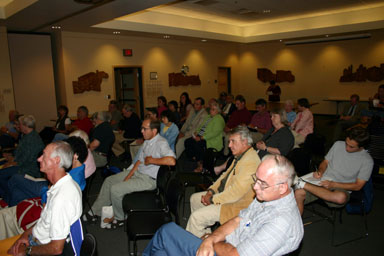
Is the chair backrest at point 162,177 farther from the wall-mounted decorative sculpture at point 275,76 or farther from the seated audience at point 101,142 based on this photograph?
the wall-mounted decorative sculpture at point 275,76

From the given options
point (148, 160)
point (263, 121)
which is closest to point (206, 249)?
point (148, 160)

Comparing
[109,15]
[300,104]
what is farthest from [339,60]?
[109,15]

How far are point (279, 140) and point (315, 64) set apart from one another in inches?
388

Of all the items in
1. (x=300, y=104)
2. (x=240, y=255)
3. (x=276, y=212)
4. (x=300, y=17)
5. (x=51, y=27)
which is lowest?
(x=240, y=255)

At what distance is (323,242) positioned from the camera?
3238 mm

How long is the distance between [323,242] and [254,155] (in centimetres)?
138

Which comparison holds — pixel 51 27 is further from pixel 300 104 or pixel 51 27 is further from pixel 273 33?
pixel 273 33

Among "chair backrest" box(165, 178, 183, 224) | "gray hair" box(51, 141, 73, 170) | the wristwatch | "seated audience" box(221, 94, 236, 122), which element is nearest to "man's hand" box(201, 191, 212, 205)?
"chair backrest" box(165, 178, 183, 224)

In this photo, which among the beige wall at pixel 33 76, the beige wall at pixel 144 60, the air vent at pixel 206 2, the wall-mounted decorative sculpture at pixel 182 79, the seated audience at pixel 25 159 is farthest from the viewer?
the wall-mounted decorative sculpture at pixel 182 79

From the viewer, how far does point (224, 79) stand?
1397 cm

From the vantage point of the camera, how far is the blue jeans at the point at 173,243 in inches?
77.6

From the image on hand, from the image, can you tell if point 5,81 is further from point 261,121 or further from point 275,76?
point 275,76

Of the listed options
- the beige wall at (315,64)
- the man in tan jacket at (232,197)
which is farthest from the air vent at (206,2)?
the beige wall at (315,64)

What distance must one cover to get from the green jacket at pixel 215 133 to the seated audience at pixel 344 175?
7.30 feet
